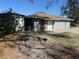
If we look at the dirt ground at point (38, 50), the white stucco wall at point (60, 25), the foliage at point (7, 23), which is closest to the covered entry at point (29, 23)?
the white stucco wall at point (60, 25)

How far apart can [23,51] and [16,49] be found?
2.06 ft

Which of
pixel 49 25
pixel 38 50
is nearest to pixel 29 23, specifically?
pixel 49 25

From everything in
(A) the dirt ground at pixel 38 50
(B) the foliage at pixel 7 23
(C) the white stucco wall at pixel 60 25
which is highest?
(B) the foliage at pixel 7 23

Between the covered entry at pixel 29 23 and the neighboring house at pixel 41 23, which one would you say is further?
the neighboring house at pixel 41 23

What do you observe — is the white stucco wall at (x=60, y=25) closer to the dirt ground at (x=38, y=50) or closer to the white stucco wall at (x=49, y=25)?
the white stucco wall at (x=49, y=25)

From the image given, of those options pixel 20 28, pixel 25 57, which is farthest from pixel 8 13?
pixel 25 57

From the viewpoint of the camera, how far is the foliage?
2206cm

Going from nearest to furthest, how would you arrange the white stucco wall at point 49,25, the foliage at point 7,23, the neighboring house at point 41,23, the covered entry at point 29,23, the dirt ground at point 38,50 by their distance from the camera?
the dirt ground at point 38,50 → the foliage at point 7,23 → the covered entry at point 29,23 → the neighboring house at point 41,23 → the white stucco wall at point 49,25

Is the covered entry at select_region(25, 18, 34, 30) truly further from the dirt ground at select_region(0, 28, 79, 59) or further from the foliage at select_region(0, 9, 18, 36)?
the dirt ground at select_region(0, 28, 79, 59)

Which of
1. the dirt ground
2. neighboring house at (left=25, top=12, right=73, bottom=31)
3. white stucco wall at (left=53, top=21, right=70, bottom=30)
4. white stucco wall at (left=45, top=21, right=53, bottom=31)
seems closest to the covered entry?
neighboring house at (left=25, top=12, right=73, bottom=31)

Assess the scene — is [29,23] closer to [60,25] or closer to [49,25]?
[49,25]

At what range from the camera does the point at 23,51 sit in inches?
563

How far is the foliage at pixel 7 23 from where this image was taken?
2206 cm

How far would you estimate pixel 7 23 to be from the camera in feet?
74.1
